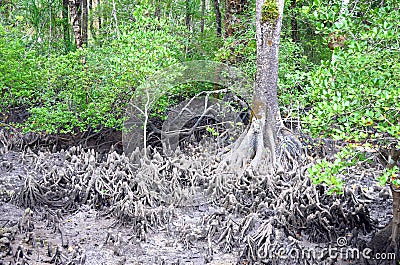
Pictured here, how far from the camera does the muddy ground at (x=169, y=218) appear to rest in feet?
15.3

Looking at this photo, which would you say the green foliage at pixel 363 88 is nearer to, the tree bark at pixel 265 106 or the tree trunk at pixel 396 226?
the tree trunk at pixel 396 226

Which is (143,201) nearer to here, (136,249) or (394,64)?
(136,249)

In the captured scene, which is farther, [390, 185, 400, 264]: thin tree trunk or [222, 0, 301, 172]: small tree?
[222, 0, 301, 172]: small tree

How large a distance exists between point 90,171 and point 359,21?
4609mm

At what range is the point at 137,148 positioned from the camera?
7766 millimetres

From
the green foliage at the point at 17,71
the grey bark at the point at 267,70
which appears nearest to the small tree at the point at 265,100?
the grey bark at the point at 267,70

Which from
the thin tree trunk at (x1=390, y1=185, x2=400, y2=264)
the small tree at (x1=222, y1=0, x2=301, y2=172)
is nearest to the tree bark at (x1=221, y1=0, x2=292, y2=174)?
the small tree at (x1=222, y1=0, x2=301, y2=172)

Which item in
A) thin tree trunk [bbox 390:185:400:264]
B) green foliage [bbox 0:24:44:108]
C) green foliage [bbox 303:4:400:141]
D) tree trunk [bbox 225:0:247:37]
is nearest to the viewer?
green foliage [bbox 303:4:400:141]

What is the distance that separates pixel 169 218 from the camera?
563 centimetres

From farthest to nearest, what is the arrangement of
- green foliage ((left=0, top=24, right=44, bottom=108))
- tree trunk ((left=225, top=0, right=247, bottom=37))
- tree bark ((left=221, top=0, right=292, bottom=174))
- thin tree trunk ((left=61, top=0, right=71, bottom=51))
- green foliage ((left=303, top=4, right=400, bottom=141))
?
thin tree trunk ((left=61, top=0, right=71, bottom=51))
tree trunk ((left=225, top=0, right=247, bottom=37))
green foliage ((left=0, top=24, right=44, bottom=108))
tree bark ((left=221, top=0, right=292, bottom=174))
green foliage ((left=303, top=4, right=400, bottom=141))

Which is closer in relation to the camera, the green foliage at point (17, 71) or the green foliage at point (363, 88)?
the green foliage at point (363, 88)

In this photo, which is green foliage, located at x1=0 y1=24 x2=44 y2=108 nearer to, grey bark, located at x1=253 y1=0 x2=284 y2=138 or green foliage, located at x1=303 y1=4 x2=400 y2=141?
grey bark, located at x1=253 y1=0 x2=284 y2=138

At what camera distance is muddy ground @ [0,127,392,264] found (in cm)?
468

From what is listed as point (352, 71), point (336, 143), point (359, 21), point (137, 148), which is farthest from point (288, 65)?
point (352, 71)
